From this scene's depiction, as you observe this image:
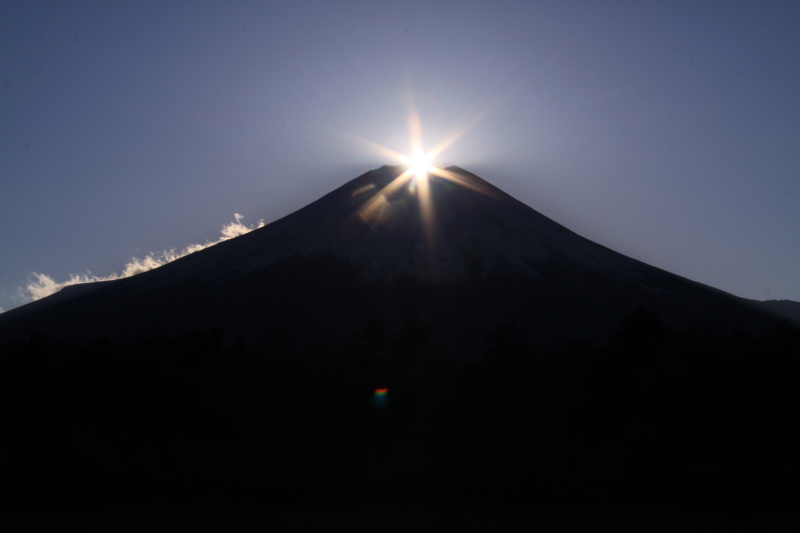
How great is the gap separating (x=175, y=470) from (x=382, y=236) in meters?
99.1

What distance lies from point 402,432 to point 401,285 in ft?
274

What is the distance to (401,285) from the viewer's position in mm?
97000

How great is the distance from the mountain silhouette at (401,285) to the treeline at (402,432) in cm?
6298

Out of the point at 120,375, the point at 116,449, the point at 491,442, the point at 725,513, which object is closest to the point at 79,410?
the point at 120,375

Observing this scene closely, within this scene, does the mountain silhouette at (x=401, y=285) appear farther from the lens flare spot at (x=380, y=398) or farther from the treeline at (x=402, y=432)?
the treeline at (x=402, y=432)

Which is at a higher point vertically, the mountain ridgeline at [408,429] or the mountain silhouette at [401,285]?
the mountain silhouette at [401,285]

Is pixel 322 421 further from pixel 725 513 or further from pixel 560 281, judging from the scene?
pixel 560 281

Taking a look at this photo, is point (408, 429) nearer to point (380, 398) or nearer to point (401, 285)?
point (380, 398)

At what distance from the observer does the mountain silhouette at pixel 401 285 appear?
284ft

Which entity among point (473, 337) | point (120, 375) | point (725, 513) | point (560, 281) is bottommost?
point (725, 513)

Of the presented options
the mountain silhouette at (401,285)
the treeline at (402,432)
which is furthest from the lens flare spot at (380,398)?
the mountain silhouette at (401,285)

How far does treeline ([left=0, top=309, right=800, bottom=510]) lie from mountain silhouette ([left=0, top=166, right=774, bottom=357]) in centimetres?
6298

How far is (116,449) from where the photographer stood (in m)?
11.3

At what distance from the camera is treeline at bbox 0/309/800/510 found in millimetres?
9148
